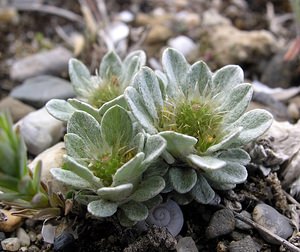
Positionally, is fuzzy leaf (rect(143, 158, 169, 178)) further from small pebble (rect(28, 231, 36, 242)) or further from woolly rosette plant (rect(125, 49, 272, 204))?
small pebble (rect(28, 231, 36, 242))

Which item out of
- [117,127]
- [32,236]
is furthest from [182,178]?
[32,236]

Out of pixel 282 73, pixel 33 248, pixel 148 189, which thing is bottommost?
pixel 282 73

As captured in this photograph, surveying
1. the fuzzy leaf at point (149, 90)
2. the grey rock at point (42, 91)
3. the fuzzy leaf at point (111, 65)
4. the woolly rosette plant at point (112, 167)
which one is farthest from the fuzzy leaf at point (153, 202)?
the grey rock at point (42, 91)

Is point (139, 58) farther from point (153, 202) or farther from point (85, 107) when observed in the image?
point (153, 202)

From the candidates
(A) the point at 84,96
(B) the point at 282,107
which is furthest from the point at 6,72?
(B) the point at 282,107

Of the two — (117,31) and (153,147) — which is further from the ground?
(153,147)

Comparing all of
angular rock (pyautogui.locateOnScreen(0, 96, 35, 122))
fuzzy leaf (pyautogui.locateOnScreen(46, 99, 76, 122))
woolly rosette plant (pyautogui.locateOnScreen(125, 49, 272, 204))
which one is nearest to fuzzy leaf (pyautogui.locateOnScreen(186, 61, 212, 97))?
woolly rosette plant (pyautogui.locateOnScreen(125, 49, 272, 204))
